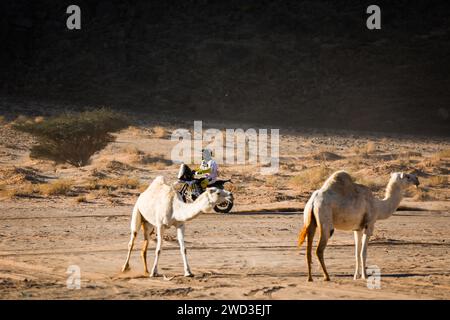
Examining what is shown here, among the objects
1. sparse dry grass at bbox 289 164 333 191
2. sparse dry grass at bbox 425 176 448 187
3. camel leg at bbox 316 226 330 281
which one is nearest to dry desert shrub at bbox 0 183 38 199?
sparse dry grass at bbox 289 164 333 191

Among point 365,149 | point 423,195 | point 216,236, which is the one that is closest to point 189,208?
point 216,236

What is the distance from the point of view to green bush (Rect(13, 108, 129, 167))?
2833 cm

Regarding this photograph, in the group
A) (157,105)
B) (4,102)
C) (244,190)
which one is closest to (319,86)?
(157,105)

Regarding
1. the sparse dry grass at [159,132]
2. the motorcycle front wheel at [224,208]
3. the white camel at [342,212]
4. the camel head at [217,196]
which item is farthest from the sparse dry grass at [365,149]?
the camel head at [217,196]

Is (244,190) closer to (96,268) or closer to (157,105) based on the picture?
(96,268)

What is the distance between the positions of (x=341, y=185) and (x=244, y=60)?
40044mm

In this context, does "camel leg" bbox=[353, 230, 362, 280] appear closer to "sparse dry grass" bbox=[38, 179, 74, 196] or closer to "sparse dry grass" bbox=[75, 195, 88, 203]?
"sparse dry grass" bbox=[75, 195, 88, 203]

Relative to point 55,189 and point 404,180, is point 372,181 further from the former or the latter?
point 404,180

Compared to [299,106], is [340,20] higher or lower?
higher

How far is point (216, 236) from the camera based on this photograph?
1555 cm

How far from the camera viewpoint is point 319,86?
49000mm

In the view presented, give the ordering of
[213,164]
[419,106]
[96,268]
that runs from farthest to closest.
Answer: [419,106], [213,164], [96,268]

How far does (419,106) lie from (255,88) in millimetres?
9482

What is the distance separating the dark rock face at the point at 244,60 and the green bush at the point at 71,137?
52.4 ft
